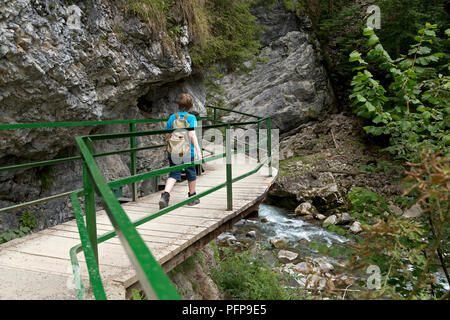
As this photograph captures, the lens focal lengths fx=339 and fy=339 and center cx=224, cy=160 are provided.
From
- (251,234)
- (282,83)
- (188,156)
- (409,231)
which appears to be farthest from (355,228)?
(282,83)

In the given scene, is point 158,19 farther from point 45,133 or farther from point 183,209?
point 183,209

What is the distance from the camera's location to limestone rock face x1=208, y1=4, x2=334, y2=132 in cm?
1622

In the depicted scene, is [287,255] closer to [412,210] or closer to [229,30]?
[412,210]

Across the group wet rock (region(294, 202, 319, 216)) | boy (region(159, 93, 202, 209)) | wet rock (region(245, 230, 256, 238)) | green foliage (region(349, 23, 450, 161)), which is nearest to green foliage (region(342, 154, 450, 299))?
green foliage (region(349, 23, 450, 161))

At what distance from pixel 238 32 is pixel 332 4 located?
9.35 meters

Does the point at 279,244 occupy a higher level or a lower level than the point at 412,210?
lower

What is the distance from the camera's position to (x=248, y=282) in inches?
226

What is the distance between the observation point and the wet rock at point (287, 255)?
8.48 metres

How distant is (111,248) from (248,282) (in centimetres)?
307

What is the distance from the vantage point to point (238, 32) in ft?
34.8

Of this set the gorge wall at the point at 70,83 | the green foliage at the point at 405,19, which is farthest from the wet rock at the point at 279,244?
the green foliage at the point at 405,19

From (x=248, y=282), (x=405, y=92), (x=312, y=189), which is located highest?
(x=405, y=92)

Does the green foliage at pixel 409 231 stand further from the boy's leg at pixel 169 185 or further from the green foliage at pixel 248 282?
the green foliage at pixel 248 282

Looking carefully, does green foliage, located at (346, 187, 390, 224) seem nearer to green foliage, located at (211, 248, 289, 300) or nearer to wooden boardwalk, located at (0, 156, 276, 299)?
wooden boardwalk, located at (0, 156, 276, 299)
